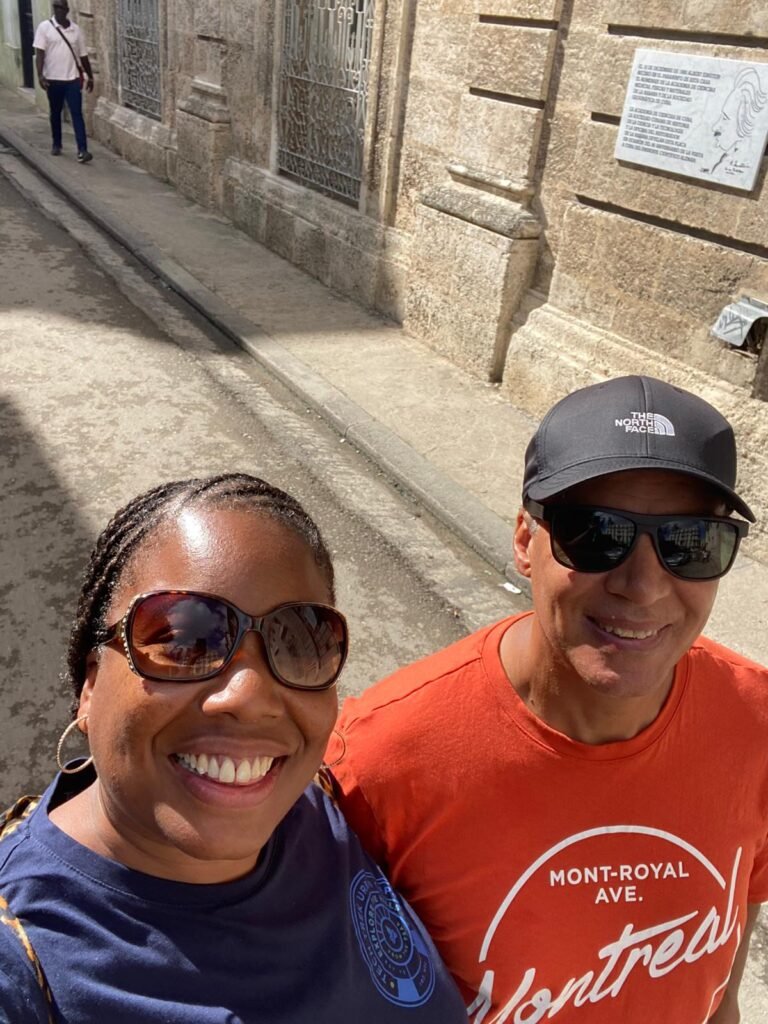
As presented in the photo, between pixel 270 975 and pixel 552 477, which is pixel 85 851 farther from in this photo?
pixel 552 477

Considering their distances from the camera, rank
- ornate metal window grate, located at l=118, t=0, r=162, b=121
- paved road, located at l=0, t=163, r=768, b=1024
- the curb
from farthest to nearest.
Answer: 1. ornate metal window grate, located at l=118, t=0, r=162, b=121
2. the curb
3. paved road, located at l=0, t=163, r=768, b=1024

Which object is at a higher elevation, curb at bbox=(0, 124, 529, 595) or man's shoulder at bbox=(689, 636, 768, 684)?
man's shoulder at bbox=(689, 636, 768, 684)

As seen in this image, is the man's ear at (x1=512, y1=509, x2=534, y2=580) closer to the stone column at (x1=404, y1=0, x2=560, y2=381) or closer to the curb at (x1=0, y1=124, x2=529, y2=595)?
the curb at (x1=0, y1=124, x2=529, y2=595)

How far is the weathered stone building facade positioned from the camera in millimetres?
4430

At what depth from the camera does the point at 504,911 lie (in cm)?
132

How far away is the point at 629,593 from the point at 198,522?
650 millimetres

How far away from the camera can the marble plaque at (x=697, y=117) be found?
162 inches

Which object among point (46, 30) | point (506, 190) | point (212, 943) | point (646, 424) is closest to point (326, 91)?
point (506, 190)

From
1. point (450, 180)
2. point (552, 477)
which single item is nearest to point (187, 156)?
point (450, 180)

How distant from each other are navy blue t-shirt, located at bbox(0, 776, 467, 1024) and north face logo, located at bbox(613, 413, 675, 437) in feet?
2.47

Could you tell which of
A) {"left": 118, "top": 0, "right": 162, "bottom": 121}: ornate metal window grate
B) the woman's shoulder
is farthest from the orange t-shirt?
{"left": 118, "top": 0, "right": 162, "bottom": 121}: ornate metal window grate

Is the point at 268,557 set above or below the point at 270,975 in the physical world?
above

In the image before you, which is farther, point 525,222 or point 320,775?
point 525,222

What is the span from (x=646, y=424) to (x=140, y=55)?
13.3 m
